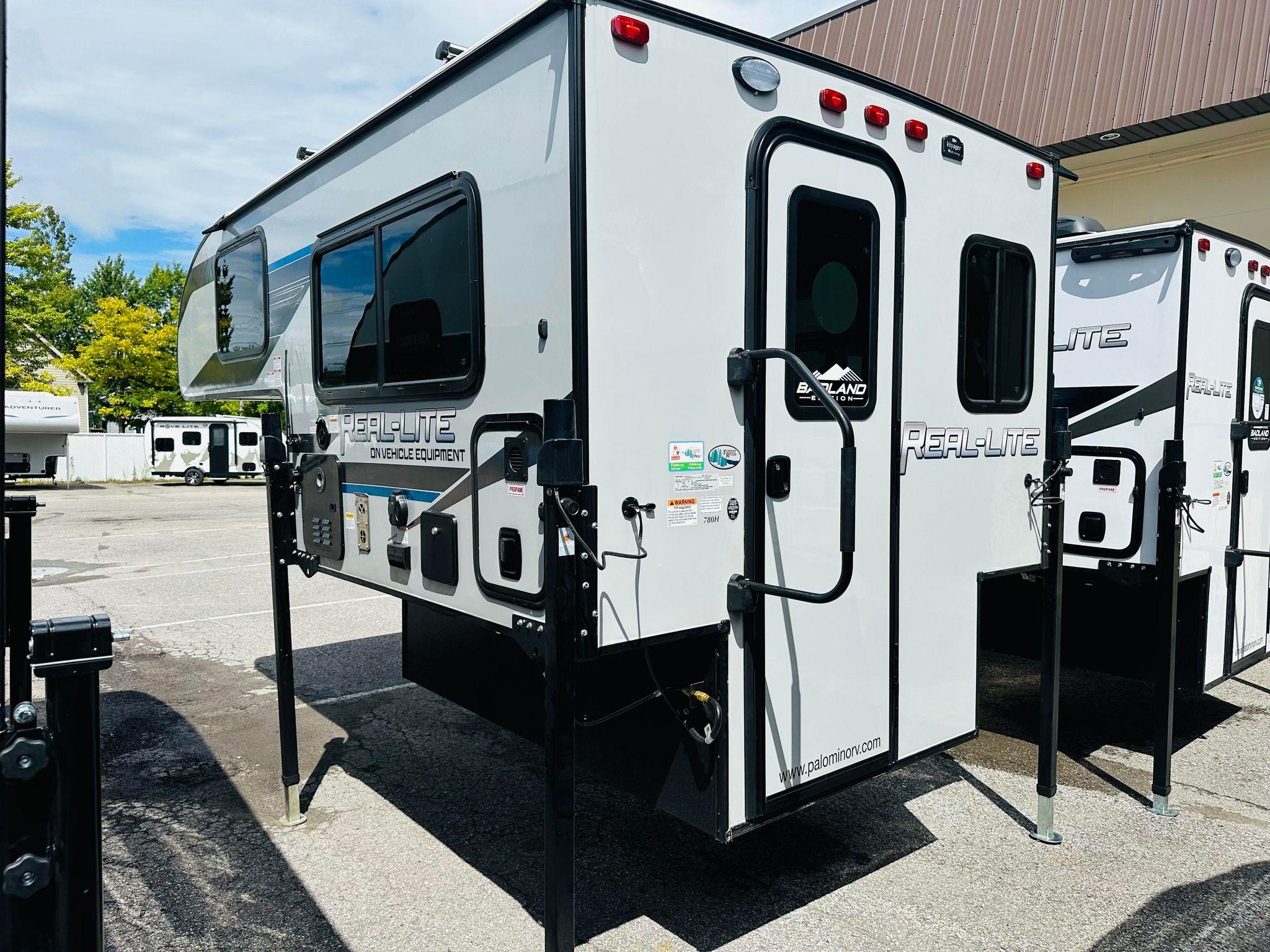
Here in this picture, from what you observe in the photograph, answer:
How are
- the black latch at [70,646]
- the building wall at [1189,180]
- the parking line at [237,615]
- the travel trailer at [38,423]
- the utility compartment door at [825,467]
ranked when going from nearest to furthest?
the black latch at [70,646]
the utility compartment door at [825,467]
the parking line at [237,615]
the building wall at [1189,180]
the travel trailer at [38,423]

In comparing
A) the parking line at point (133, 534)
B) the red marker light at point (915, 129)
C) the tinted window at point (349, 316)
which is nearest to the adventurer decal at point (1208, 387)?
the red marker light at point (915, 129)

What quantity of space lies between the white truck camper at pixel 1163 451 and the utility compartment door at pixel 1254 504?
1 centimetres

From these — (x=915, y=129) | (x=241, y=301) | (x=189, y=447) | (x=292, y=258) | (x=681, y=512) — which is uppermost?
(x=915, y=129)

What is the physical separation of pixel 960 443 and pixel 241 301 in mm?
3882

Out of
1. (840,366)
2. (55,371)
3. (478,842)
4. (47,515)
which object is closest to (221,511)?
(47,515)

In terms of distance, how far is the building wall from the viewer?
945 centimetres

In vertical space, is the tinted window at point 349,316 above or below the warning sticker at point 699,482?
above

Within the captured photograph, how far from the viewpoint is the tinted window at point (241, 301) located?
490cm

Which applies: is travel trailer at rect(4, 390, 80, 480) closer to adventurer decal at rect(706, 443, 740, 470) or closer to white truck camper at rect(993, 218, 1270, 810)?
white truck camper at rect(993, 218, 1270, 810)

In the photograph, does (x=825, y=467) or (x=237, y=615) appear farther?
(x=237, y=615)

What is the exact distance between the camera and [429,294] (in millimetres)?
3428

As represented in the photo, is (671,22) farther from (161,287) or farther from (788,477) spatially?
(161,287)

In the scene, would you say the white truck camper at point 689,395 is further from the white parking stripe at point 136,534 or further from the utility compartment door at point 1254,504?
the white parking stripe at point 136,534

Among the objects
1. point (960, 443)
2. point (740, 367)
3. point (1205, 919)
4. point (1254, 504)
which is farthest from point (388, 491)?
point (1254, 504)
